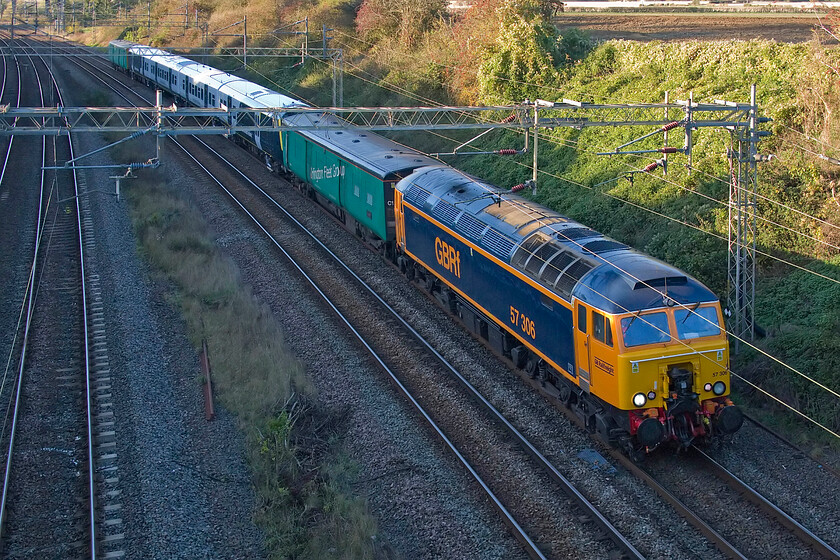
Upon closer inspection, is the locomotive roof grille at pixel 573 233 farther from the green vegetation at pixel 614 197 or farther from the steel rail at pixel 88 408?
the steel rail at pixel 88 408

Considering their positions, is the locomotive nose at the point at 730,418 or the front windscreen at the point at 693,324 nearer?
the locomotive nose at the point at 730,418

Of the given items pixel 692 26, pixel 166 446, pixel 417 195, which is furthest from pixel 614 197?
pixel 692 26

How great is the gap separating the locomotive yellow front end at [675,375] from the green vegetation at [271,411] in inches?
180

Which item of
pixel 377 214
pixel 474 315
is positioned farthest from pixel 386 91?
pixel 474 315

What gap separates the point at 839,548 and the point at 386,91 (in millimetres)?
37697

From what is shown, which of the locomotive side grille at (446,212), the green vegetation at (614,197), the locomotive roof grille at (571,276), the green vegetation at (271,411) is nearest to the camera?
the green vegetation at (271,411)

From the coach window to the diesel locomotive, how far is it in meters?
0.02

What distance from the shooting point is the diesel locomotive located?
12.9 metres

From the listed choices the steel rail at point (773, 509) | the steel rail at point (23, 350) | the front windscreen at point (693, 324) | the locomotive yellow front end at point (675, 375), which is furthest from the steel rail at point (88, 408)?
the steel rail at point (773, 509)

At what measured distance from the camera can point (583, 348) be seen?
44.3ft

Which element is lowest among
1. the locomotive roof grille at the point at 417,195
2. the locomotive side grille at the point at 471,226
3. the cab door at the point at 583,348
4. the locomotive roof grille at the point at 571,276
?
the cab door at the point at 583,348

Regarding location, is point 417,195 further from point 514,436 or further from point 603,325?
point 603,325

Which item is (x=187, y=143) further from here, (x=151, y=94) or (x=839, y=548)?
(x=839, y=548)

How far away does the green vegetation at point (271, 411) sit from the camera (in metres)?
11.7
